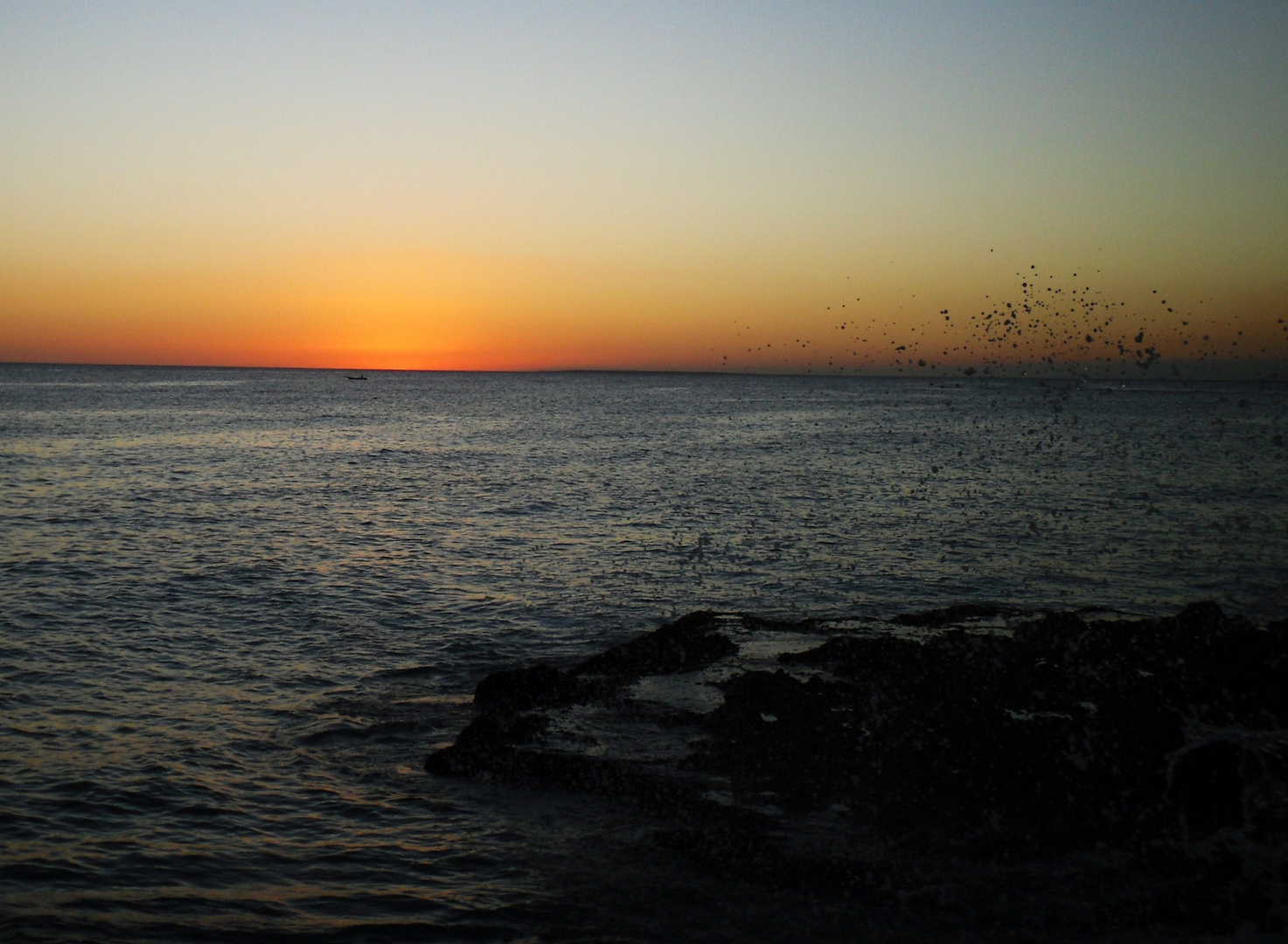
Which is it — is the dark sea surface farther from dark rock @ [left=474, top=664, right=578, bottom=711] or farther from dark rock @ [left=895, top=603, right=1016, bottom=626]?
dark rock @ [left=895, top=603, right=1016, bottom=626]

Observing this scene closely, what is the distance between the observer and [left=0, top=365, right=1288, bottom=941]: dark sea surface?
9305mm

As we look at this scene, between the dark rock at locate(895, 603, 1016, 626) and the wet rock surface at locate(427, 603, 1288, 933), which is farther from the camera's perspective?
the dark rock at locate(895, 603, 1016, 626)

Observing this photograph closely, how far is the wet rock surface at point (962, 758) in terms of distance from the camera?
9.58 m

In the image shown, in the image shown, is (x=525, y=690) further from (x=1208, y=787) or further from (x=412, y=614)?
(x=1208, y=787)

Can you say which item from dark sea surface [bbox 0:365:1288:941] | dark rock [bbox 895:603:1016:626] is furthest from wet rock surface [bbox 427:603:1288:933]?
dark rock [bbox 895:603:1016:626]

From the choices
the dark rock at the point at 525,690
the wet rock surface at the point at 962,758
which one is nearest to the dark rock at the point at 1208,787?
the wet rock surface at the point at 962,758

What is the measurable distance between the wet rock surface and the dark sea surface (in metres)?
0.69

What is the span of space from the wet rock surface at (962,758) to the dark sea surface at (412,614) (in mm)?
691

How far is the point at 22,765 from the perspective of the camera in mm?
12289

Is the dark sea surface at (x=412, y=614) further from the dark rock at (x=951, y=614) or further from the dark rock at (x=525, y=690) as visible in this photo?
the dark rock at (x=951, y=614)

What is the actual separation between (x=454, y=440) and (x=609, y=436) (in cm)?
1378

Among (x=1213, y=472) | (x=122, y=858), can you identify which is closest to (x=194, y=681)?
(x=122, y=858)

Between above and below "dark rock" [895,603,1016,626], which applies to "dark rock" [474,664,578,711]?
below

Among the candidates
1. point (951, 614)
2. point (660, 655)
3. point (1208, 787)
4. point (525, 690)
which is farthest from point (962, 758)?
point (951, 614)
